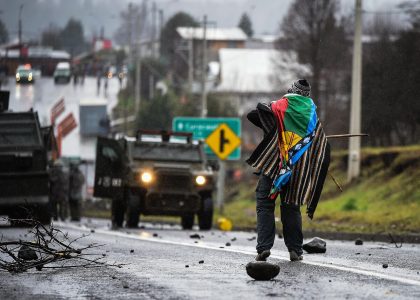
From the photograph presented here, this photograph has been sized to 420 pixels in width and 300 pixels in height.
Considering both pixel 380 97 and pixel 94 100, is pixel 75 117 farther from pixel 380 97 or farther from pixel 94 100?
pixel 380 97

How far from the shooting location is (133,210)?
2647cm

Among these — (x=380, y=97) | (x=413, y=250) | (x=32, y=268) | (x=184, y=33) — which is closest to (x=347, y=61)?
(x=380, y=97)

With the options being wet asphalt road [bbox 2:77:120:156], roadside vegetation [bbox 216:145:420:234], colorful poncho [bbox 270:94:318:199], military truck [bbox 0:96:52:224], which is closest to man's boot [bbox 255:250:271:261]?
colorful poncho [bbox 270:94:318:199]

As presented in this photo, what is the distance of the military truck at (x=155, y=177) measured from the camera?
87.9ft

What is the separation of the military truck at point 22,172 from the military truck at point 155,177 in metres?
1.59

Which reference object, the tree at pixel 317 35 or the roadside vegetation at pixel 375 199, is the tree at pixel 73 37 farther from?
the roadside vegetation at pixel 375 199

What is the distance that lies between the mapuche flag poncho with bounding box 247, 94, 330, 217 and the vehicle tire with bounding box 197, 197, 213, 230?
1468 centimetres

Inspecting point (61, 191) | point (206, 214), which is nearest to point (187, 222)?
point (206, 214)

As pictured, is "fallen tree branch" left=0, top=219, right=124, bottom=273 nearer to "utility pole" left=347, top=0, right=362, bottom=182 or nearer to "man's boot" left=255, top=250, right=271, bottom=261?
"man's boot" left=255, top=250, right=271, bottom=261

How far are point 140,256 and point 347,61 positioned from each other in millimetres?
47184

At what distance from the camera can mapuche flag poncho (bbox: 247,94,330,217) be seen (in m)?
12.4

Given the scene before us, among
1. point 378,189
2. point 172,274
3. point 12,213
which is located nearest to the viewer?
point 172,274

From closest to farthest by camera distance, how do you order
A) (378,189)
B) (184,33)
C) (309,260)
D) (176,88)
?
(309,260) → (378,189) → (176,88) → (184,33)

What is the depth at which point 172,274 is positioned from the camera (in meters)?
11.0
